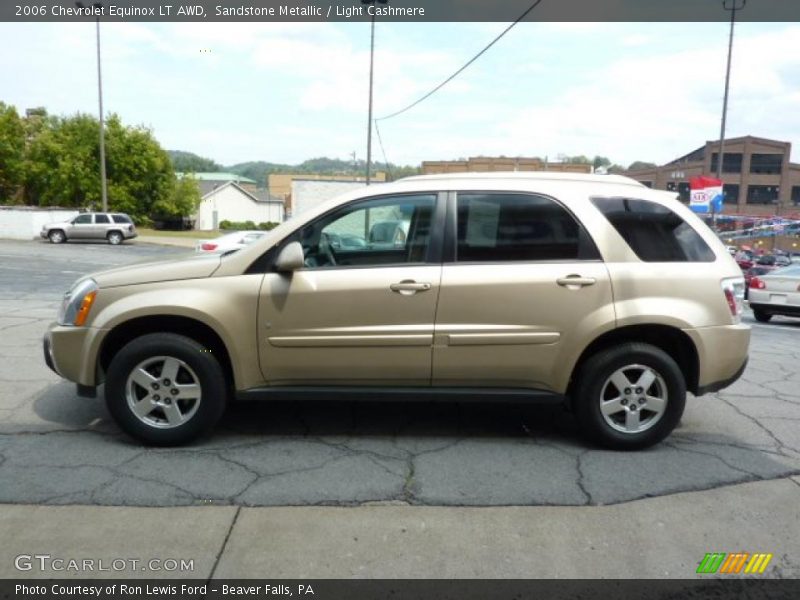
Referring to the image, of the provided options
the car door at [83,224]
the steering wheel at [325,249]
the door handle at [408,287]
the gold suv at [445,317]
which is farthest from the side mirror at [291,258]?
the car door at [83,224]

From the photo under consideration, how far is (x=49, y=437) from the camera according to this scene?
4.07 metres

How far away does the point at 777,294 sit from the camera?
1218cm

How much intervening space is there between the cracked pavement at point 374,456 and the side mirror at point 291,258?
119cm

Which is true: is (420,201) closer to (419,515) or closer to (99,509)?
(419,515)

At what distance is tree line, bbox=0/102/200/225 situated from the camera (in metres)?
40.2

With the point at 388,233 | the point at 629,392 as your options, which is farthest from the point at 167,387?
the point at 629,392

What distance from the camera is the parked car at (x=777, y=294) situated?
12.0 m

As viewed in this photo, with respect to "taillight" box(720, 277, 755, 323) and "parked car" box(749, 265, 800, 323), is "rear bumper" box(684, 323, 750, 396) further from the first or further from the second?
"parked car" box(749, 265, 800, 323)

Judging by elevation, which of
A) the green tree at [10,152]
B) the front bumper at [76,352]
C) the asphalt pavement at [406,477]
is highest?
the green tree at [10,152]

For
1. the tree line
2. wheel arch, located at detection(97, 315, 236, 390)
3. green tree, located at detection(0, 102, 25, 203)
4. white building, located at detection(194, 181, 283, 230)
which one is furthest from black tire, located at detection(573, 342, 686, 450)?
white building, located at detection(194, 181, 283, 230)

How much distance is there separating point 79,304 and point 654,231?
3.76m

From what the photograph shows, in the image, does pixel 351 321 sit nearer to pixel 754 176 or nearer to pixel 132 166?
pixel 132 166

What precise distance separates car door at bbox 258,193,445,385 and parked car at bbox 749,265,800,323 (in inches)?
432

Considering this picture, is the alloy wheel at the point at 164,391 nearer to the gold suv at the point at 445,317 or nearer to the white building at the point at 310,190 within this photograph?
the gold suv at the point at 445,317
